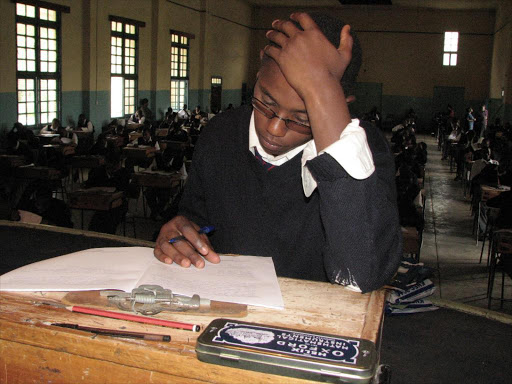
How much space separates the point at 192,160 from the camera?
164 cm

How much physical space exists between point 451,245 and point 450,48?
1859 centimetres

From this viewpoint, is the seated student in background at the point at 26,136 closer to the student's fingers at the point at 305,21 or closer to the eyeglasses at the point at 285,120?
the eyeglasses at the point at 285,120

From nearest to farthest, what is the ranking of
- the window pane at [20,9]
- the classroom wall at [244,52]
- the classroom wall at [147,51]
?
the window pane at [20,9], the classroom wall at [147,51], the classroom wall at [244,52]

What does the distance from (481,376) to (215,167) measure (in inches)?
42.5

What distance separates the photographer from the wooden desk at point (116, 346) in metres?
0.75

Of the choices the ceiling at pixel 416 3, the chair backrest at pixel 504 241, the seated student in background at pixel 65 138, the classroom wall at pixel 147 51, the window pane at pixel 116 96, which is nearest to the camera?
the chair backrest at pixel 504 241

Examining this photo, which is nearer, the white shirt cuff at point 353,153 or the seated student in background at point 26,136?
the white shirt cuff at point 353,153

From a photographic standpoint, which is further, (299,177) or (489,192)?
(489,192)

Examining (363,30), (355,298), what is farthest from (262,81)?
(363,30)

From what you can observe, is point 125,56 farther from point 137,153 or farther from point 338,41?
point 338,41

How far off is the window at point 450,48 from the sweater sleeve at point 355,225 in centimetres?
2496

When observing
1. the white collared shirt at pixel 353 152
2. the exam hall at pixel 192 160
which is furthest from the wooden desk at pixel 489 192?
the white collared shirt at pixel 353 152

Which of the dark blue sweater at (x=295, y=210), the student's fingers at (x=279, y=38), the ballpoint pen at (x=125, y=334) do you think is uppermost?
the student's fingers at (x=279, y=38)

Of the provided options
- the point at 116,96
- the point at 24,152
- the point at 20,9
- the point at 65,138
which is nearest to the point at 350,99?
the point at 24,152
